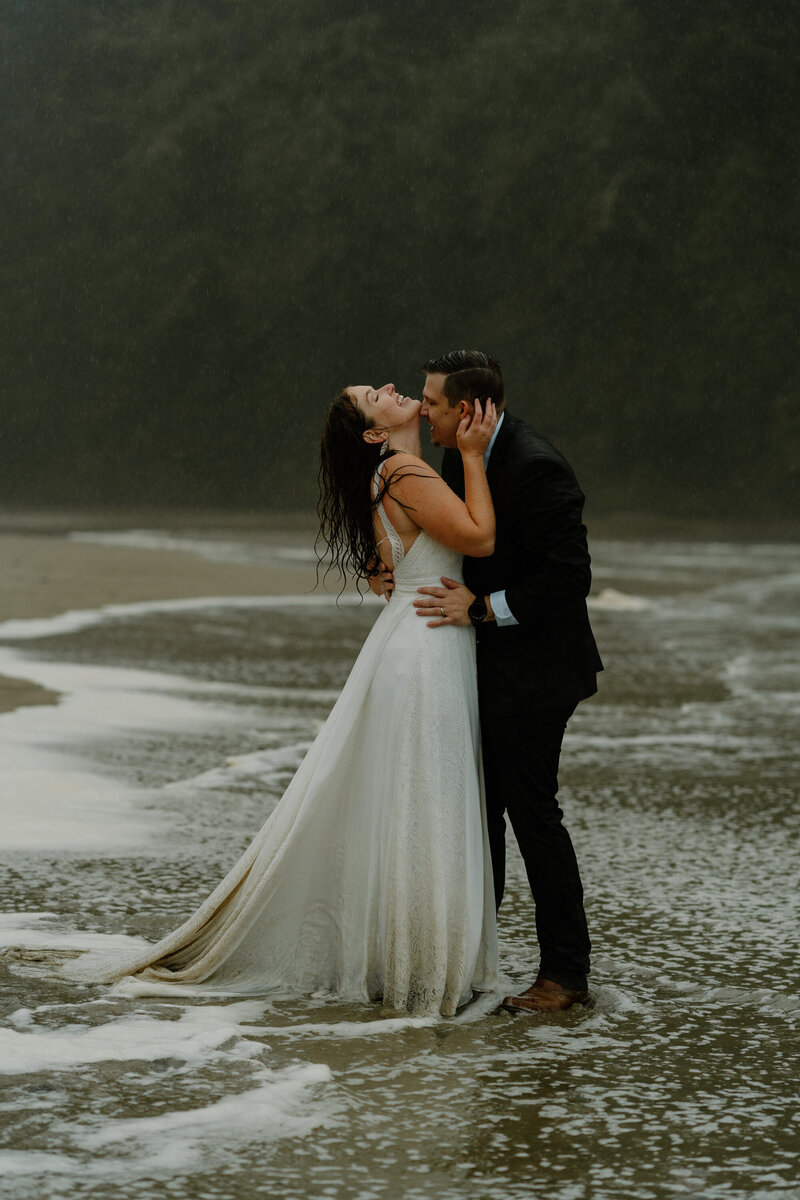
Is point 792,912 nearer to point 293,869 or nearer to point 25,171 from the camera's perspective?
point 293,869

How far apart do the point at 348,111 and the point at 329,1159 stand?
194 meters

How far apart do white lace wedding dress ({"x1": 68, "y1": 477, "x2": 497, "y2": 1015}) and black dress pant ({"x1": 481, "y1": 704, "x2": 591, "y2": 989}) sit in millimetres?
94

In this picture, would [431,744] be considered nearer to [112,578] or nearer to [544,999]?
[544,999]

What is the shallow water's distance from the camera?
346 centimetres

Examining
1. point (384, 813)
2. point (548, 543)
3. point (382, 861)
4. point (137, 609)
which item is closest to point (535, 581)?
point (548, 543)

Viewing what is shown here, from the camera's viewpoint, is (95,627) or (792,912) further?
(95,627)

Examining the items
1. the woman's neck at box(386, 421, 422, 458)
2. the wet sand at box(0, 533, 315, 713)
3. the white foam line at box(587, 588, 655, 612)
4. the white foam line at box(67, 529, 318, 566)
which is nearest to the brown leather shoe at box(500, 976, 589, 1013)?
the woman's neck at box(386, 421, 422, 458)

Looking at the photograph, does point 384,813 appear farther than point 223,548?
No

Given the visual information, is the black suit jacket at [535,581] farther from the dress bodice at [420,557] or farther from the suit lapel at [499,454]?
the dress bodice at [420,557]

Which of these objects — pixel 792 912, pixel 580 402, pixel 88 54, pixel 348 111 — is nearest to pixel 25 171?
pixel 88 54

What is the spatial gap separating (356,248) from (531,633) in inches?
7246

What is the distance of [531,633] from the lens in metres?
4.60

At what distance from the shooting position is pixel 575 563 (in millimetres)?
4477

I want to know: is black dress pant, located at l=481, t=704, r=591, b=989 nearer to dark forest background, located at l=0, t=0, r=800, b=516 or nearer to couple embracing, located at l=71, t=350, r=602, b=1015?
couple embracing, located at l=71, t=350, r=602, b=1015
